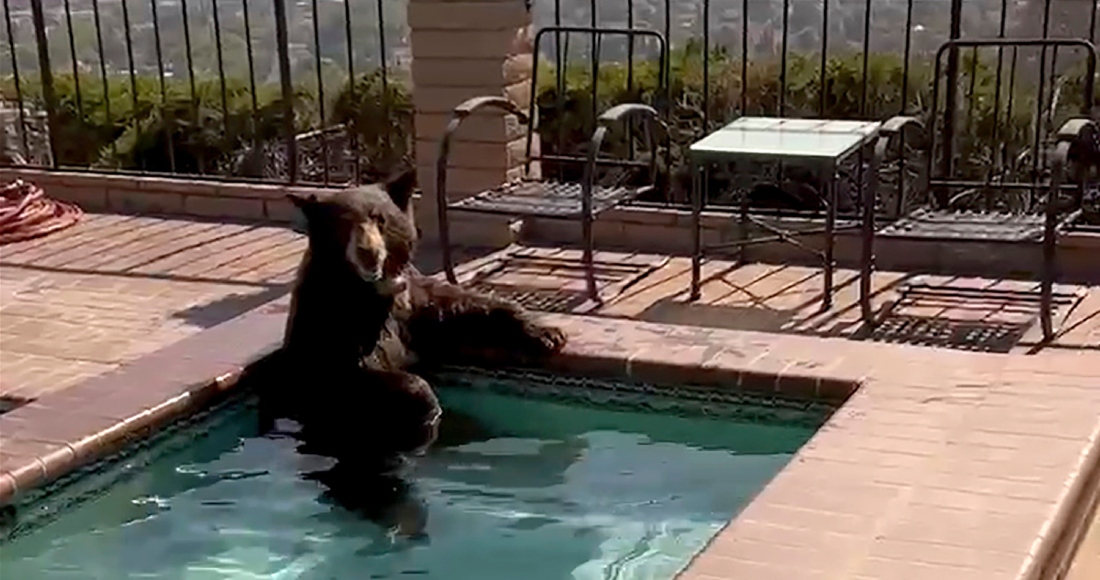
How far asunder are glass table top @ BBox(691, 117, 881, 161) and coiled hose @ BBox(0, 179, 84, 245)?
10.7ft

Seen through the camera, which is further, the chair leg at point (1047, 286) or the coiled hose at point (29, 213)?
the coiled hose at point (29, 213)

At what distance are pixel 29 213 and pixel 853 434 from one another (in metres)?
4.62

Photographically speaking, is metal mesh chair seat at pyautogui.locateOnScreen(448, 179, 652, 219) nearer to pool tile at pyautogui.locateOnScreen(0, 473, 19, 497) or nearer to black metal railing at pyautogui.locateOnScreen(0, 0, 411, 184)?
black metal railing at pyautogui.locateOnScreen(0, 0, 411, 184)

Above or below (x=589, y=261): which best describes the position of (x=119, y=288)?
below

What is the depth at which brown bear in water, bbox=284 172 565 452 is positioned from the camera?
396 centimetres

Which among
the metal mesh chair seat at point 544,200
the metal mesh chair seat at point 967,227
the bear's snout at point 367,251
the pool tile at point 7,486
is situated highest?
the bear's snout at point 367,251

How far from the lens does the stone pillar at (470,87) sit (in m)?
6.04

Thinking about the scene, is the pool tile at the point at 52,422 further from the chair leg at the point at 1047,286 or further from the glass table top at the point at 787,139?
the chair leg at the point at 1047,286

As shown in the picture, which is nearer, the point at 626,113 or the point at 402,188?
the point at 402,188

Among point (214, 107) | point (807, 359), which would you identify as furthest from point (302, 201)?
point (214, 107)

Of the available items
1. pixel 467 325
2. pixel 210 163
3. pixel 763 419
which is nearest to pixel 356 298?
pixel 467 325

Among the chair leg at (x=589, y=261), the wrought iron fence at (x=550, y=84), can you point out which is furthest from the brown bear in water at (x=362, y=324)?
the wrought iron fence at (x=550, y=84)

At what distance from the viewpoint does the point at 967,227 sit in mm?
4871

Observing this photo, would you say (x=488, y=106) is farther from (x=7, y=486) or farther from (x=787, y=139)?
(x=7, y=486)
